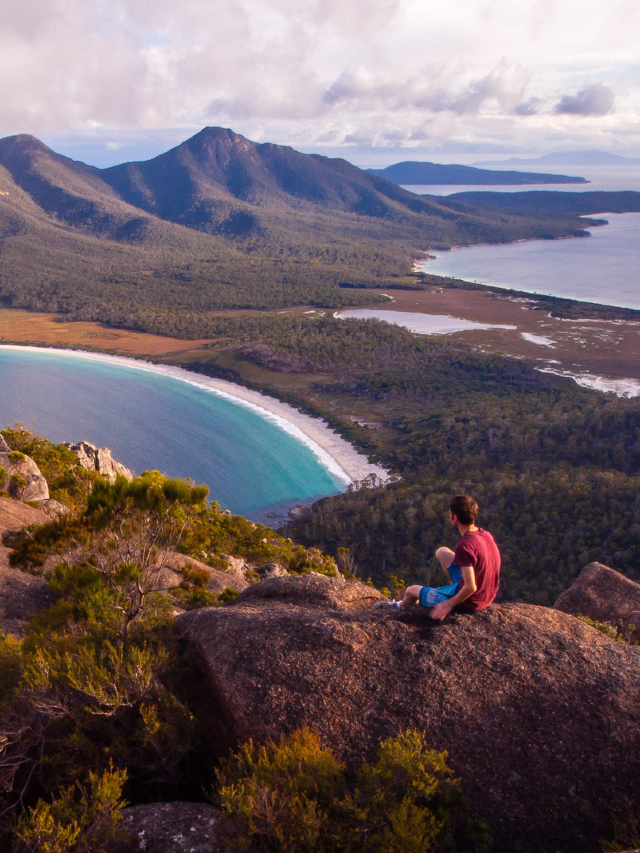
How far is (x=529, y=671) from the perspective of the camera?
8742 millimetres

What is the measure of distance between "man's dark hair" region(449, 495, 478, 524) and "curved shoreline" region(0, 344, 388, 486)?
54.6 m

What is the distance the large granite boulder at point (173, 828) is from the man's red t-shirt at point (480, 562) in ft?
15.0

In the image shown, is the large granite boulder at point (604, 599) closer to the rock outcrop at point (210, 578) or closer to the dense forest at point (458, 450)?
the rock outcrop at point (210, 578)

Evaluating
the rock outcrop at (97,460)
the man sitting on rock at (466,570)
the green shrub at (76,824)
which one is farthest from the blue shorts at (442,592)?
the rock outcrop at (97,460)

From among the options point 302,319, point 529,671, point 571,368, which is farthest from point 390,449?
point 302,319

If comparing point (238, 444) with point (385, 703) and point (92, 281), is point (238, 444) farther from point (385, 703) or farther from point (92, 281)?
point (92, 281)

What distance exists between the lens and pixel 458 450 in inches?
2552

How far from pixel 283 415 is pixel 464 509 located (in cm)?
7568

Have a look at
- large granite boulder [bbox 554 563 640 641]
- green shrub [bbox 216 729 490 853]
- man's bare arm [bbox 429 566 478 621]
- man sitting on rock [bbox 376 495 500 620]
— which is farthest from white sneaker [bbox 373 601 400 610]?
large granite boulder [bbox 554 563 640 641]

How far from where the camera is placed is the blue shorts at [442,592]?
915cm

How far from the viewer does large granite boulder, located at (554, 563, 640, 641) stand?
53.7 feet

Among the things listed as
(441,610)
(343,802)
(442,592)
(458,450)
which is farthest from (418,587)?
(458,450)

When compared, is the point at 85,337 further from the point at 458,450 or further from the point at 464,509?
the point at 464,509

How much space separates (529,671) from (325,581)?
434 centimetres
